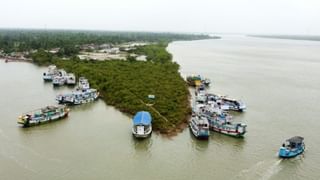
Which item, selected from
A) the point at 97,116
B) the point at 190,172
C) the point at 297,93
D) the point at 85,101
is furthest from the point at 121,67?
the point at 190,172

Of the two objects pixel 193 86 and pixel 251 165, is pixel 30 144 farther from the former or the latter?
pixel 193 86

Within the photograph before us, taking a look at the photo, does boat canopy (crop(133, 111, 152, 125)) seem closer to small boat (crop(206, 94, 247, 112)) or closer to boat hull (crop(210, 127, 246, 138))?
boat hull (crop(210, 127, 246, 138))

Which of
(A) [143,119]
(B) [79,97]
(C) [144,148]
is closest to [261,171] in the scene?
(C) [144,148]

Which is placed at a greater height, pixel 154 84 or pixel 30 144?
pixel 154 84

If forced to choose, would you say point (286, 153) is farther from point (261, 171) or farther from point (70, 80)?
point (70, 80)

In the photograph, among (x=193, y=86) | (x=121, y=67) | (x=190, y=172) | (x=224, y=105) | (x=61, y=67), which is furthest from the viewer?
(x=61, y=67)

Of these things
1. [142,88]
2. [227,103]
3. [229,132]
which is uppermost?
[142,88]
